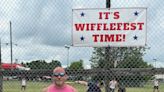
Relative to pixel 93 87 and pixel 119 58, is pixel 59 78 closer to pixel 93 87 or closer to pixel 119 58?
pixel 119 58

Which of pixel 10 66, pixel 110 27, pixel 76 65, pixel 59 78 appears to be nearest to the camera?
pixel 59 78

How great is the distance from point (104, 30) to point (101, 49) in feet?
1.25

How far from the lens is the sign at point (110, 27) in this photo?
7445 millimetres

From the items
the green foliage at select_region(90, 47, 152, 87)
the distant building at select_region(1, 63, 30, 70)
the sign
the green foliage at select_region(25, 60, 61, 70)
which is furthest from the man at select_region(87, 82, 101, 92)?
the distant building at select_region(1, 63, 30, 70)

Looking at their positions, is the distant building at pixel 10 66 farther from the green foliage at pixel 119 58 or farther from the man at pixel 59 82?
the man at pixel 59 82

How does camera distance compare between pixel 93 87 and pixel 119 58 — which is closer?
pixel 119 58

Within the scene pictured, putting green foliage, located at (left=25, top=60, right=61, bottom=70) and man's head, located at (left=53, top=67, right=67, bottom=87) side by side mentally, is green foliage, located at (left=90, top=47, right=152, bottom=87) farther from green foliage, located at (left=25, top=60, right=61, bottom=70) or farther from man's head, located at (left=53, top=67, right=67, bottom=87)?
man's head, located at (left=53, top=67, right=67, bottom=87)

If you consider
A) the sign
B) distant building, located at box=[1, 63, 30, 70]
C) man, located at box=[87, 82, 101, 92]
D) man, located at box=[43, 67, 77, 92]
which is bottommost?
man, located at box=[87, 82, 101, 92]

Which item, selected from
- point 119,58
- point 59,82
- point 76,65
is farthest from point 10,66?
point 59,82

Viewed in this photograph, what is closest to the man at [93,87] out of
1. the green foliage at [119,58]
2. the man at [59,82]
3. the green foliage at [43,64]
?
the green foliage at [119,58]

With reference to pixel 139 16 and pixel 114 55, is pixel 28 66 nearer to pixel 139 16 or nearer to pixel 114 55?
pixel 114 55

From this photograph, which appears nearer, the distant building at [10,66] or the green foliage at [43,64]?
the green foliage at [43,64]

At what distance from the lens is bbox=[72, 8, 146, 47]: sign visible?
7.45m

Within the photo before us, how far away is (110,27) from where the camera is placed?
7.49 m
